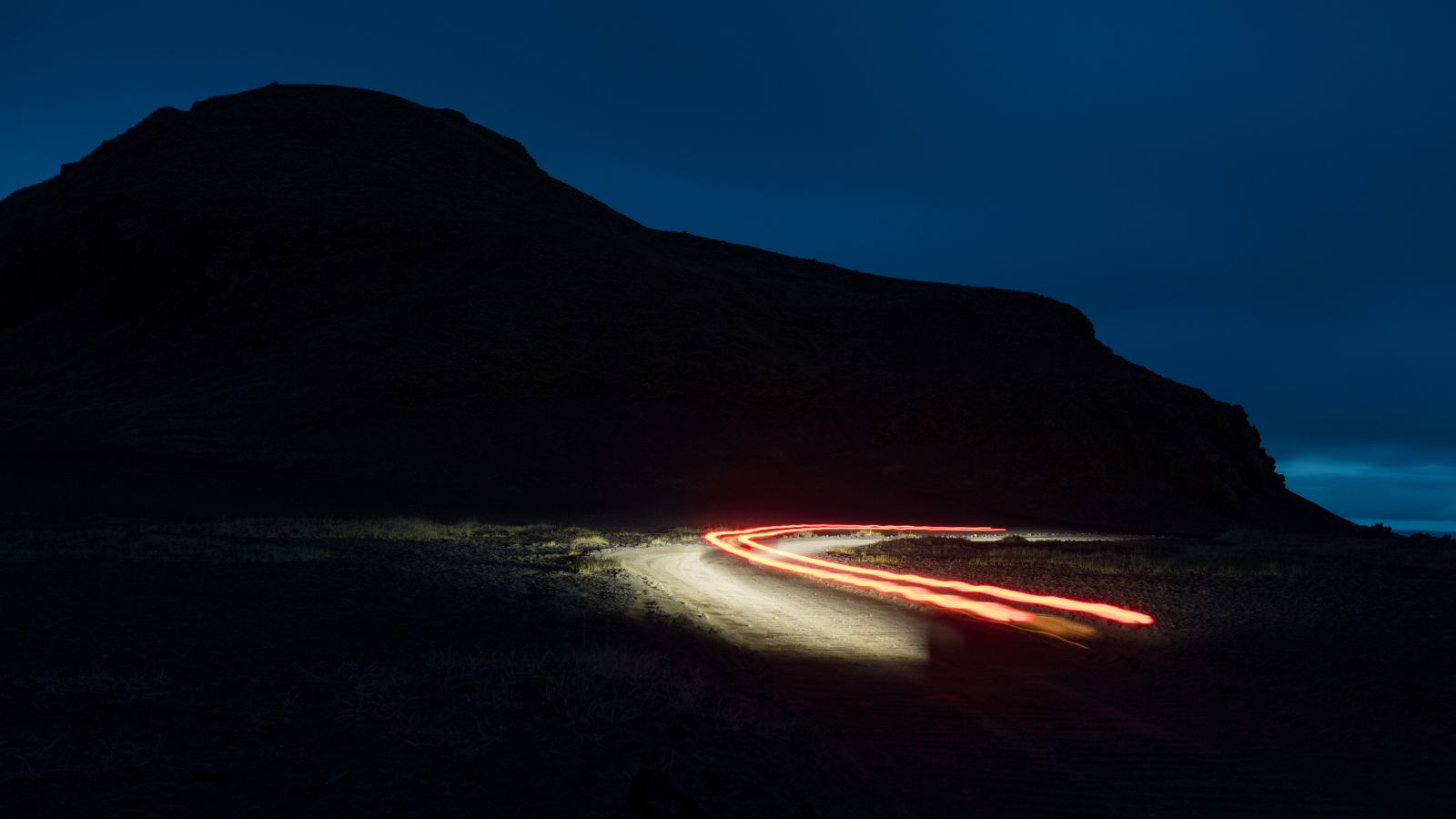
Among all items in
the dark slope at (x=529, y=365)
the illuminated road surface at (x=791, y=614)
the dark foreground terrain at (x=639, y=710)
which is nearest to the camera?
the dark foreground terrain at (x=639, y=710)

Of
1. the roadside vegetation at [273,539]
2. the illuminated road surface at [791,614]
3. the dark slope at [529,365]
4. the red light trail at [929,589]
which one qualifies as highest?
the dark slope at [529,365]

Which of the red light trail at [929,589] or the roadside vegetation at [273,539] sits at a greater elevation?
the red light trail at [929,589]

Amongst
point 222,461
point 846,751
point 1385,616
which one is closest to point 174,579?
point 846,751

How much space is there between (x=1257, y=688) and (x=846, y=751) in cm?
490

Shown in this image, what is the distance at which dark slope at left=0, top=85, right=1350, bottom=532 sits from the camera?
171 feet

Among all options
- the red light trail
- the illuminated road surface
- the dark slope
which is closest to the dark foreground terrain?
the illuminated road surface

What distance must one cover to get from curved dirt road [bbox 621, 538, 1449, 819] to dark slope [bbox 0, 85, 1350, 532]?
35924mm

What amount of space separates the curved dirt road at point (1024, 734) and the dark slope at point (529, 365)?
118ft

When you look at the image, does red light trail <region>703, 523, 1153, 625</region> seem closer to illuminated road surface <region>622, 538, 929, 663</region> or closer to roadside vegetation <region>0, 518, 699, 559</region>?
illuminated road surface <region>622, 538, 929, 663</region>

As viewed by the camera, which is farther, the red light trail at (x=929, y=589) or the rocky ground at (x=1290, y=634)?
the red light trail at (x=929, y=589)

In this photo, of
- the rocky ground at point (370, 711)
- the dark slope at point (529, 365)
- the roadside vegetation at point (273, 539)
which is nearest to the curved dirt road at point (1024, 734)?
the rocky ground at point (370, 711)

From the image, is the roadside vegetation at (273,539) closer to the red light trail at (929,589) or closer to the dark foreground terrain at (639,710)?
the dark foreground terrain at (639,710)

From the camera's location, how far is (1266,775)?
6242 mm

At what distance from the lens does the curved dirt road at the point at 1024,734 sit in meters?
5.72
